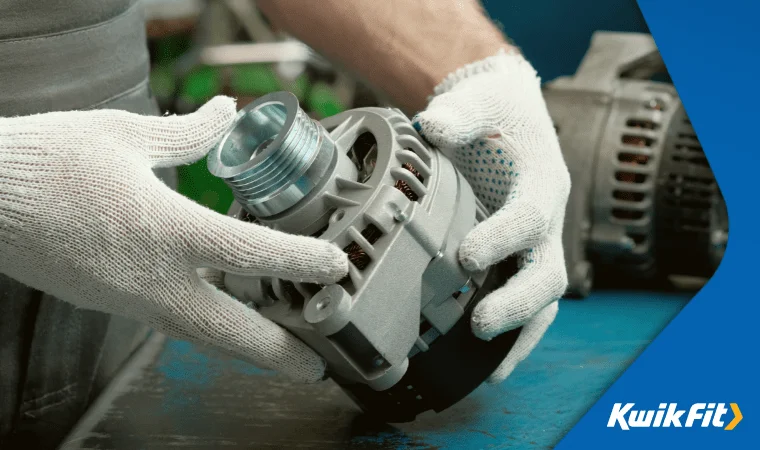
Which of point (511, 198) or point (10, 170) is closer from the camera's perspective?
point (10, 170)

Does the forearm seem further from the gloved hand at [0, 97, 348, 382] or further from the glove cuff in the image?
the gloved hand at [0, 97, 348, 382]

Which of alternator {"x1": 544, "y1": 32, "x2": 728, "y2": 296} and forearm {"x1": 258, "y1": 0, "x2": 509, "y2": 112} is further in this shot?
alternator {"x1": 544, "y1": 32, "x2": 728, "y2": 296}

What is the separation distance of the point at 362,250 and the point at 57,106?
0.42m

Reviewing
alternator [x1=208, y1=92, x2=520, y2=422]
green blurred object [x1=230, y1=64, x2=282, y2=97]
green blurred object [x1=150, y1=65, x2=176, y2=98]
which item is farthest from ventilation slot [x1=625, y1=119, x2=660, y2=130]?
green blurred object [x1=150, y1=65, x2=176, y2=98]

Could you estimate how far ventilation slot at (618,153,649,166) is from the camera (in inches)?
58.0

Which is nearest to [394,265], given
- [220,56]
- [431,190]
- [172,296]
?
[431,190]

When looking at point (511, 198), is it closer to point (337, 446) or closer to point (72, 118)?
point (337, 446)

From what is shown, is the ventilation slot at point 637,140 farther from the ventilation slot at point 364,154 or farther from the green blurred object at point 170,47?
the green blurred object at point 170,47

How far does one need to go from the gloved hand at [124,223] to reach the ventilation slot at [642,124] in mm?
958

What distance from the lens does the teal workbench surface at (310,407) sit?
2.89 ft

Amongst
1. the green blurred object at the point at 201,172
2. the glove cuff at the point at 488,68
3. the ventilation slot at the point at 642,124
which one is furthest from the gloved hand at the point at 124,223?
the green blurred object at the point at 201,172

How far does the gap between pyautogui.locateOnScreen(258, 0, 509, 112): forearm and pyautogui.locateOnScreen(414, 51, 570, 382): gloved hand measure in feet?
0.18

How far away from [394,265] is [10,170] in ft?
1.13

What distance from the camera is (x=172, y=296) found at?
2.42 feet
